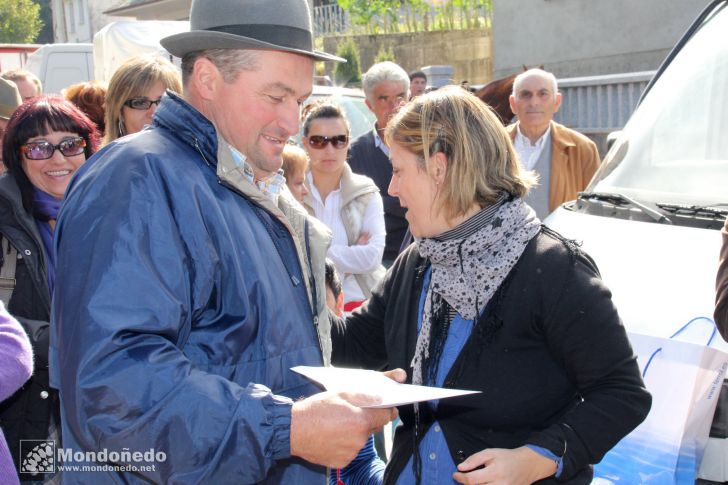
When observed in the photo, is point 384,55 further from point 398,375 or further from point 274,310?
point 274,310

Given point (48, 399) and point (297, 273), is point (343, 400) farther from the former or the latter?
point (48, 399)

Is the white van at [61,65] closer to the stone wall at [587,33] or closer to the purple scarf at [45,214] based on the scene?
the stone wall at [587,33]

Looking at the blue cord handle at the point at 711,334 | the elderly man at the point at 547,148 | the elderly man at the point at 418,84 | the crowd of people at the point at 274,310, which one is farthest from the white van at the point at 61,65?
the blue cord handle at the point at 711,334

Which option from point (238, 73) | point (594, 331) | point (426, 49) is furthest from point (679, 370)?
point (426, 49)

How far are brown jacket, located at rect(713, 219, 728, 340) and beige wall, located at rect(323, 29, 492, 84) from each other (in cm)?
1838

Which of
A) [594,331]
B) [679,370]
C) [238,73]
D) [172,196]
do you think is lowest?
[679,370]

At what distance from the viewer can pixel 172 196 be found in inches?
66.0

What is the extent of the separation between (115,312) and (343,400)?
0.49 m

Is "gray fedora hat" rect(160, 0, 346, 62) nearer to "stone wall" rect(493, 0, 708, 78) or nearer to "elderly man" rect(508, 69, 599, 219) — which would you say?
"elderly man" rect(508, 69, 599, 219)

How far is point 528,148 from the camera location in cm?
562

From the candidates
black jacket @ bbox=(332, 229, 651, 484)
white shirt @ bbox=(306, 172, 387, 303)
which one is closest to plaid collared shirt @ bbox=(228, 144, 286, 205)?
black jacket @ bbox=(332, 229, 651, 484)

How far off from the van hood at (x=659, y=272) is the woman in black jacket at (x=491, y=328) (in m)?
0.44

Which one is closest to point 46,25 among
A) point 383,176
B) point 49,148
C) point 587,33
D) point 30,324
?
point 587,33

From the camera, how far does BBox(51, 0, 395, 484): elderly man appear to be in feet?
5.01
